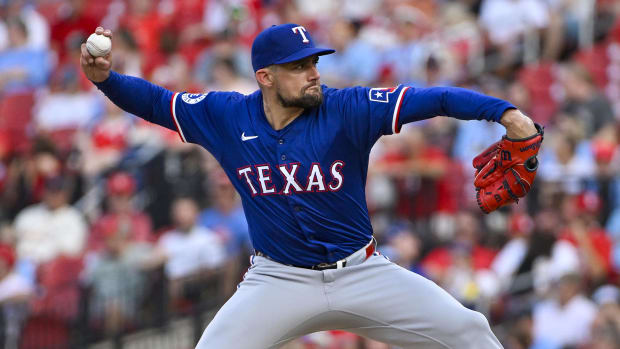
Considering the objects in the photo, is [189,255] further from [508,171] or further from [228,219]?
[508,171]

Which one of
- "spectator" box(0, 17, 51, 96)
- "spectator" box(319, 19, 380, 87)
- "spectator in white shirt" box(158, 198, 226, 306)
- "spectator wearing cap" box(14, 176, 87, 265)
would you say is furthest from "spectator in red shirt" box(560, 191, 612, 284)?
"spectator" box(0, 17, 51, 96)

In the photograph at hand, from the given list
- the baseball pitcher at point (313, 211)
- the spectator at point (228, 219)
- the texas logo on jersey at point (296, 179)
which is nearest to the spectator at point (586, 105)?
the spectator at point (228, 219)

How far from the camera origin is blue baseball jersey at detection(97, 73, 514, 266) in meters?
5.22

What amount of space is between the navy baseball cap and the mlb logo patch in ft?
0.98

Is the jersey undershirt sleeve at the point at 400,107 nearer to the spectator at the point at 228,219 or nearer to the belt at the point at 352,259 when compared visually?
the belt at the point at 352,259

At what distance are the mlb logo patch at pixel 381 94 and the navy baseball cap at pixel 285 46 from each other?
298mm

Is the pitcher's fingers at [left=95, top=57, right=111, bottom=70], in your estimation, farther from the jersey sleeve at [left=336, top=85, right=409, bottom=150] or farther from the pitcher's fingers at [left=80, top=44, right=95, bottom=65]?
the jersey sleeve at [left=336, top=85, right=409, bottom=150]

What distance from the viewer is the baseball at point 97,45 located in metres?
5.33

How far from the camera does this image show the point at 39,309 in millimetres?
9562

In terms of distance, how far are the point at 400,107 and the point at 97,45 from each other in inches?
60.9

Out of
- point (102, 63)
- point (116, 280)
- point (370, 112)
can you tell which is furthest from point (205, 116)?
point (116, 280)

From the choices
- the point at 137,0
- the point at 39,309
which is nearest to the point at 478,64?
the point at 137,0

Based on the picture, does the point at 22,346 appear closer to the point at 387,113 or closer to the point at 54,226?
the point at 54,226

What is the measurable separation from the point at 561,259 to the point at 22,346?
477 centimetres
